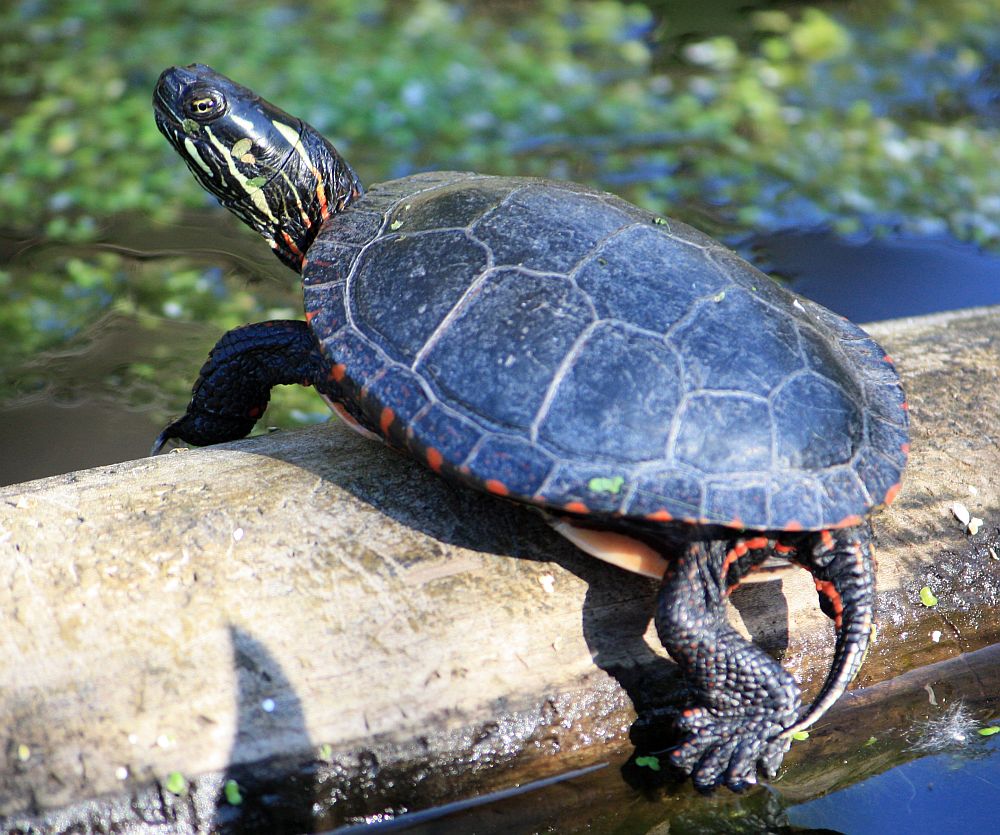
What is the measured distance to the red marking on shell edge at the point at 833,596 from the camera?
266cm

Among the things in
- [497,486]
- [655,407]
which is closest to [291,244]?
[497,486]

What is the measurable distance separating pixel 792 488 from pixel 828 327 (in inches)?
31.1

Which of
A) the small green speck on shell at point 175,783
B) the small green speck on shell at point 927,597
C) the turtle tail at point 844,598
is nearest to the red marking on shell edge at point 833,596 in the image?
the turtle tail at point 844,598

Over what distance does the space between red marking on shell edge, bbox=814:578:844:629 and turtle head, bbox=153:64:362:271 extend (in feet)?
6.82

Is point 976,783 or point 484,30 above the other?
point 484,30

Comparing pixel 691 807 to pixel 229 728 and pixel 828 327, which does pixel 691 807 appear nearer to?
pixel 229 728

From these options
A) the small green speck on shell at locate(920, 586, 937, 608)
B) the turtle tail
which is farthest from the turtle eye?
the small green speck on shell at locate(920, 586, 937, 608)

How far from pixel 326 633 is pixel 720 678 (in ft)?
3.40

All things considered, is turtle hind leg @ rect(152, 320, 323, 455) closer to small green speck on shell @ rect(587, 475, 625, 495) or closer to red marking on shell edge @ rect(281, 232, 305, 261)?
red marking on shell edge @ rect(281, 232, 305, 261)

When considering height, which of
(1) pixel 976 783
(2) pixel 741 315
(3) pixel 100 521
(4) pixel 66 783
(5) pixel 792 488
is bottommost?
(1) pixel 976 783

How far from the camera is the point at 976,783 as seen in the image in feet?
8.97

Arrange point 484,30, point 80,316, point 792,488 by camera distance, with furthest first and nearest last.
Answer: point 484,30 < point 80,316 < point 792,488

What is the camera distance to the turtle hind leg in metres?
3.23

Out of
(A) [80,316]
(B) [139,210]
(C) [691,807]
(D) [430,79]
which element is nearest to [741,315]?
(C) [691,807]
